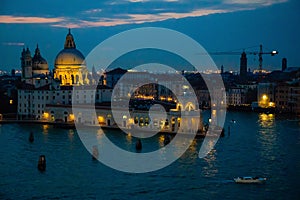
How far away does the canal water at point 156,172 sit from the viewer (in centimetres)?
627

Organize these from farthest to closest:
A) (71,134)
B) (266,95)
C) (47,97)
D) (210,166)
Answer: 1. (266,95)
2. (47,97)
3. (71,134)
4. (210,166)

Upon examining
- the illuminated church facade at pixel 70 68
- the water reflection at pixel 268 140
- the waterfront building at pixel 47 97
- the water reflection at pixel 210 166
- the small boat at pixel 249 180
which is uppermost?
the illuminated church facade at pixel 70 68

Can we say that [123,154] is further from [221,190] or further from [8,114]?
[8,114]

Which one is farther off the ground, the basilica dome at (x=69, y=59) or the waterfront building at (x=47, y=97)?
the basilica dome at (x=69, y=59)

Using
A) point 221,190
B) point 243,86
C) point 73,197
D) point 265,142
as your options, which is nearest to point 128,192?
point 73,197

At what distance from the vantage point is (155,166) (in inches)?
302

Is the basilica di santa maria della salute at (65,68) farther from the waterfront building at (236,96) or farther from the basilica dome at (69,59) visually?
the waterfront building at (236,96)

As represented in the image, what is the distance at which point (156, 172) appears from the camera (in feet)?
24.0

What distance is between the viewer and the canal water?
627 centimetres

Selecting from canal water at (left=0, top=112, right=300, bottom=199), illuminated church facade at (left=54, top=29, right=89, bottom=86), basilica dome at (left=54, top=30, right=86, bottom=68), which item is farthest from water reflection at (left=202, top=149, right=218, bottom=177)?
basilica dome at (left=54, top=30, right=86, bottom=68)

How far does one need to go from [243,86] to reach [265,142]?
1413 cm

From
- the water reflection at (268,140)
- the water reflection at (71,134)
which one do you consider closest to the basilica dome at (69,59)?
the water reflection at (71,134)

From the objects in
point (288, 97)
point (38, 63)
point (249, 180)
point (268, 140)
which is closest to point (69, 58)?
point (38, 63)

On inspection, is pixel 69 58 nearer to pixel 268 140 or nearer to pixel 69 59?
pixel 69 59
